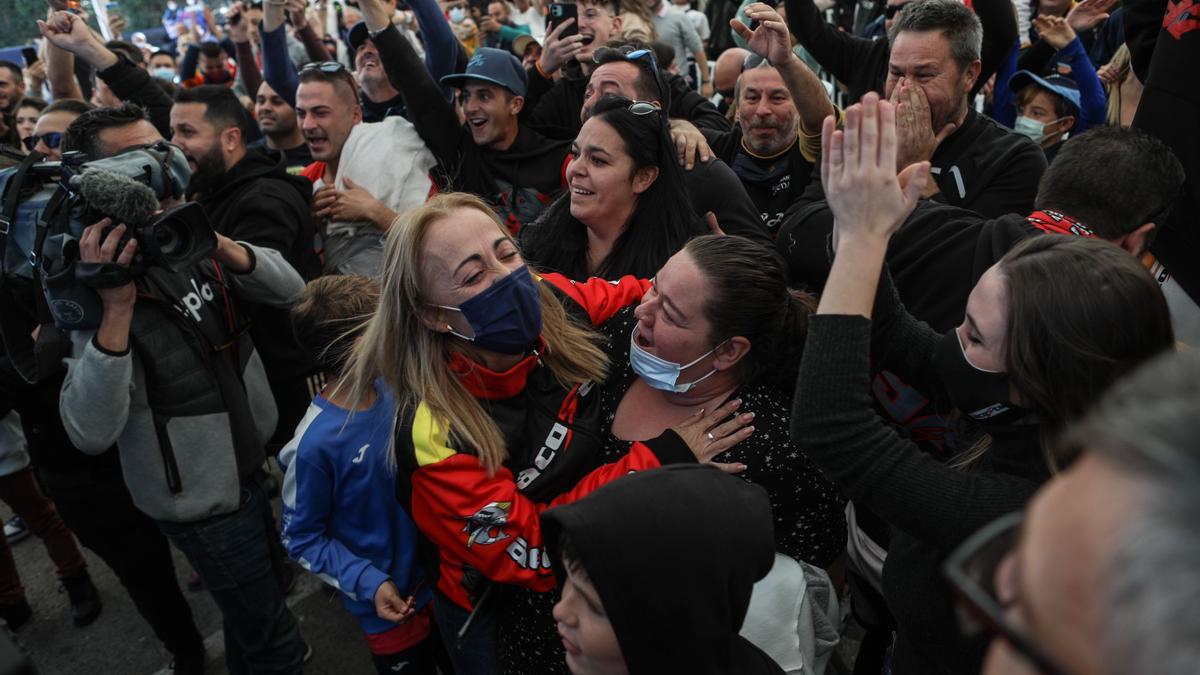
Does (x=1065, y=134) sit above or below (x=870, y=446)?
below

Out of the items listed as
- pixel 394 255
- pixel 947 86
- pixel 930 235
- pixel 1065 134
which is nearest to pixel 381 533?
pixel 394 255

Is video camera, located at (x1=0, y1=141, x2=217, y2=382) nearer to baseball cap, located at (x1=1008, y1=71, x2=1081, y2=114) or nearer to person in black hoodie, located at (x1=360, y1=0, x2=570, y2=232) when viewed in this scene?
person in black hoodie, located at (x1=360, y1=0, x2=570, y2=232)

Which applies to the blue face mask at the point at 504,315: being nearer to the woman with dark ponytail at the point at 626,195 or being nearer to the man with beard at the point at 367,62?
the woman with dark ponytail at the point at 626,195

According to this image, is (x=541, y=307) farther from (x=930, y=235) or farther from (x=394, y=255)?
(x=930, y=235)

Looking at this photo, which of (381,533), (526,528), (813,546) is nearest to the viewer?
(526,528)

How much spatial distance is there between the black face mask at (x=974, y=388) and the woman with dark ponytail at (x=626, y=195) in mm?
1290

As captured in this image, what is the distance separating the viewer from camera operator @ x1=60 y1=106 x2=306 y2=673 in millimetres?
2062

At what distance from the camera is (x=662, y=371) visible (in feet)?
6.29

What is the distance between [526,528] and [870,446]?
2.60 ft

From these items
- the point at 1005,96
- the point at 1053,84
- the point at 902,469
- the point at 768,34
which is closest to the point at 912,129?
the point at 768,34

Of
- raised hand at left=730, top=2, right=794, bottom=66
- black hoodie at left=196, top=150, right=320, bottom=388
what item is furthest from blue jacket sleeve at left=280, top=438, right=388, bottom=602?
raised hand at left=730, top=2, right=794, bottom=66

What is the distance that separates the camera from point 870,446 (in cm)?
128

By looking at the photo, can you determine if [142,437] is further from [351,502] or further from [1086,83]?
[1086,83]

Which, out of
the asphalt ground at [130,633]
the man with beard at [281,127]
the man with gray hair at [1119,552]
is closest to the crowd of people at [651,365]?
the man with gray hair at [1119,552]
